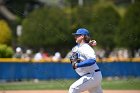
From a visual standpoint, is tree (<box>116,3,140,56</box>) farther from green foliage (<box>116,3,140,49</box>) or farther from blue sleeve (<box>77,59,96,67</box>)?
blue sleeve (<box>77,59,96,67</box>)

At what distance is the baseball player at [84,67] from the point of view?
465 inches

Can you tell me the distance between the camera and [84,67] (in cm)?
1184

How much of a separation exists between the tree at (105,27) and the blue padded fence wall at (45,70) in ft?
46.0

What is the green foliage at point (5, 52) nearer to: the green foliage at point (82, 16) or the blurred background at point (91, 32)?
the blurred background at point (91, 32)

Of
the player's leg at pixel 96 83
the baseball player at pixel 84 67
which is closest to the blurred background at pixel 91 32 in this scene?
the player's leg at pixel 96 83

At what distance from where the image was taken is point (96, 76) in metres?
12.0

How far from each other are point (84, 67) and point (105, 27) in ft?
109

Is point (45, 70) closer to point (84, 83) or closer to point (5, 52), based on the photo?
point (5, 52)

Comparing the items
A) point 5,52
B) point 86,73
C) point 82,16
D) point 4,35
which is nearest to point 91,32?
point 82,16

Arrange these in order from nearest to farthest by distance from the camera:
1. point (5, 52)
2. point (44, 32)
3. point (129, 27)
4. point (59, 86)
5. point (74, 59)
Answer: point (74, 59) → point (59, 86) → point (5, 52) → point (129, 27) → point (44, 32)

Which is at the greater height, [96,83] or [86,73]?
[86,73]

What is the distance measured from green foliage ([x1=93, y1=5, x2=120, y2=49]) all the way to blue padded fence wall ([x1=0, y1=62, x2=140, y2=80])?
14036 mm

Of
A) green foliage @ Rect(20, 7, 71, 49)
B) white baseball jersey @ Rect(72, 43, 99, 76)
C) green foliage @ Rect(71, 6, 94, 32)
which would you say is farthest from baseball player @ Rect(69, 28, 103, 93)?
green foliage @ Rect(71, 6, 94, 32)

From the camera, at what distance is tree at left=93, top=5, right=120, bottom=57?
148 ft
